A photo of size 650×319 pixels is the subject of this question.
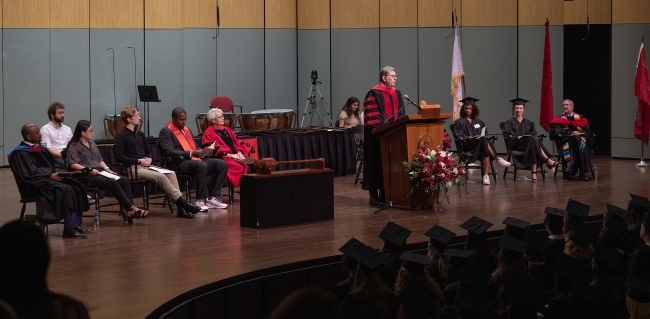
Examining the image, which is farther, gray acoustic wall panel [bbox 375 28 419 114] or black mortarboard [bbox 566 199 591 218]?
gray acoustic wall panel [bbox 375 28 419 114]

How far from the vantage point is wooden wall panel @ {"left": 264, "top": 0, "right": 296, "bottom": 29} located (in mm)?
16828

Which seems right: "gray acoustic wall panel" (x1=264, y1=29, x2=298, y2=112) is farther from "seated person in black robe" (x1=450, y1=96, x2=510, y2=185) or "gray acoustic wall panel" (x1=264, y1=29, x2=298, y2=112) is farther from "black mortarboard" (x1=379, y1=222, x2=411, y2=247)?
"black mortarboard" (x1=379, y1=222, x2=411, y2=247)

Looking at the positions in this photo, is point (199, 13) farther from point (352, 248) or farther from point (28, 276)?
point (28, 276)

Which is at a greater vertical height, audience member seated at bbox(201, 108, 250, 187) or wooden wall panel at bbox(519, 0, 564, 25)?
wooden wall panel at bbox(519, 0, 564, 25)

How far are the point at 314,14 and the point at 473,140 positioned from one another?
5918 millimetres

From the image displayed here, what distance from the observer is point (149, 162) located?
9594mm

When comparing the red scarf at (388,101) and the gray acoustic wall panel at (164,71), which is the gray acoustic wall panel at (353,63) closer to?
the gray acoustic wall panel at (164,71)

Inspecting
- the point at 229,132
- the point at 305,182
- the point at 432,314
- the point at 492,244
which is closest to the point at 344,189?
the point at 229,132

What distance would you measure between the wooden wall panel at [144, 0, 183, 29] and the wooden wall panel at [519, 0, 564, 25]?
5840mm

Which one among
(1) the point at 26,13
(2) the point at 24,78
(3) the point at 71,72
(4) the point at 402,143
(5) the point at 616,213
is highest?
(1) the point at 26,13

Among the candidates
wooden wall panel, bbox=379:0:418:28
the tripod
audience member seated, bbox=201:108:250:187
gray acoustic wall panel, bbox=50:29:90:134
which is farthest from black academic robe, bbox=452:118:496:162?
gray acoustic wall panel, bbox=50:29:90:134

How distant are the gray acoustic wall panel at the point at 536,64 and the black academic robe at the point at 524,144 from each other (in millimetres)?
3346

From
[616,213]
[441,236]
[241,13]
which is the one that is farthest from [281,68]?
[441,236]

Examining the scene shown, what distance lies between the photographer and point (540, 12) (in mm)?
15672
